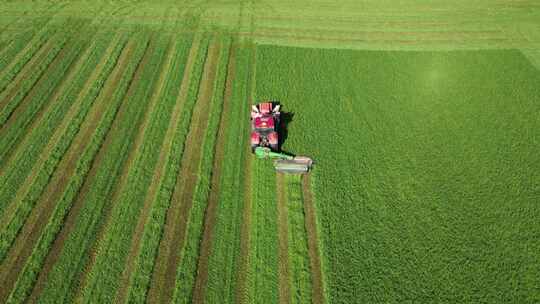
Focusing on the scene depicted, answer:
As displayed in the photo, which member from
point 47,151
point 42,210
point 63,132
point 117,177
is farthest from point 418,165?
point 47,151

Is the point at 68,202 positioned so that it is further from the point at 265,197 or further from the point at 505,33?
the point at 505,33

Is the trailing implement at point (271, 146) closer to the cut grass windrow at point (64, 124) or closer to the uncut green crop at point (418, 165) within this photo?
the uncut green crop at point (418, 165)

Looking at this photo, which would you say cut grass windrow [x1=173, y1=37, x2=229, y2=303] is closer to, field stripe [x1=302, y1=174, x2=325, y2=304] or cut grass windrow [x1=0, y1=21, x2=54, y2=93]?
field stripe [x1=302, y1=174, x2=325, y2=304]

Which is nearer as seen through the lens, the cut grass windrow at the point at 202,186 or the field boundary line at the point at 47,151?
the cut grass windrow at the point at 202,186

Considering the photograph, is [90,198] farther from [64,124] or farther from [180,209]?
[64,124]

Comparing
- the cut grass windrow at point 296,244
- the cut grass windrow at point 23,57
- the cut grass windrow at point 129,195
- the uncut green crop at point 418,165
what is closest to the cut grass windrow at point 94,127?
the cut grass windrow at point 129,195

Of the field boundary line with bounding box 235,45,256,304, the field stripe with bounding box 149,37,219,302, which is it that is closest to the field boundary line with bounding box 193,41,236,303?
the field stripe with bounding box 149,37,219,302
